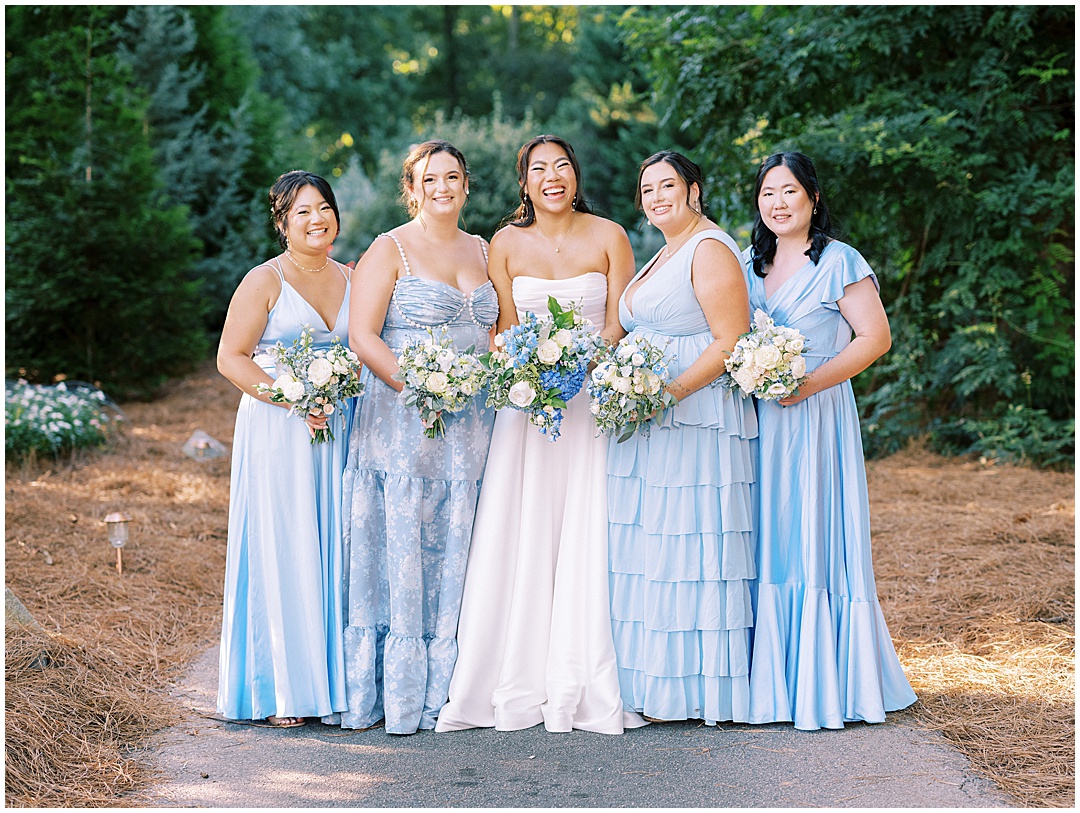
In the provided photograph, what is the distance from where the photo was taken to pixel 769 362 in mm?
3693

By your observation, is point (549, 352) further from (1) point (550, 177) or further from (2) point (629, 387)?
(1) point (550, 177)

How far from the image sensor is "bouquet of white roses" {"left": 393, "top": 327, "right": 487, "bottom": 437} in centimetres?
373

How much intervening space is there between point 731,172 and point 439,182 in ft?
23.0

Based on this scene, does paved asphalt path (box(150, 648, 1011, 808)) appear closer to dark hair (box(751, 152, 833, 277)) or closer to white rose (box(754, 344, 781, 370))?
white rose (box(754, 344, 781, 370))

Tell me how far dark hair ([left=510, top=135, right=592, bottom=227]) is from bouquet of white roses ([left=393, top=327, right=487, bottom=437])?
2.50ft

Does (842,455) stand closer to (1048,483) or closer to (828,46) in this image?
(1048,483)

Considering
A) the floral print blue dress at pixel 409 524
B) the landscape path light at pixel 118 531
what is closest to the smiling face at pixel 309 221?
the floral print blue dress at pixel 409 524

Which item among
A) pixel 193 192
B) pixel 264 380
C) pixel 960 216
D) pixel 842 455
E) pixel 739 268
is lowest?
pixel 842 455

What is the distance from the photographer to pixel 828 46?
9.27m

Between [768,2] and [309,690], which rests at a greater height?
[768,2]

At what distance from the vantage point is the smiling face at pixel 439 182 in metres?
4.04

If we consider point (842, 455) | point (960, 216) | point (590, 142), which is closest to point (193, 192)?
point (590, 142)

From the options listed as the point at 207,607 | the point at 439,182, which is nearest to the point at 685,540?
the point at 439,182

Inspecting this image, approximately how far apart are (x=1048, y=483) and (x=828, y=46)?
4497 millimetres
